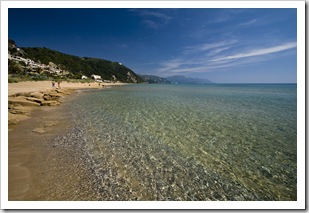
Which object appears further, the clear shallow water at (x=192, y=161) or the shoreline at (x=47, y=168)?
the clear shallow water at (x=192, y=161)

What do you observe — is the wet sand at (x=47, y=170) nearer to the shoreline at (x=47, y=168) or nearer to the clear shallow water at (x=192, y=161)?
the shoreline at (x=47, y=168)

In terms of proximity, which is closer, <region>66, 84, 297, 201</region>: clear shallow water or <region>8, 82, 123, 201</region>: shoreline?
<region>8, 82, 123, 201</region>: shoreline

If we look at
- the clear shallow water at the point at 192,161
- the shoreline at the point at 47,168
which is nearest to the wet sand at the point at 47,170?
Answer: the shoreline at the point at 47,168

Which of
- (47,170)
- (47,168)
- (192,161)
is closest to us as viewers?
(47,170)

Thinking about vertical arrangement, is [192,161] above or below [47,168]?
below

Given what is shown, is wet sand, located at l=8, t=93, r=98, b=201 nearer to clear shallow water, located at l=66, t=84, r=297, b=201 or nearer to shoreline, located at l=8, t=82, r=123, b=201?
shoreline, located at l=8, t=82, r=123, b=201

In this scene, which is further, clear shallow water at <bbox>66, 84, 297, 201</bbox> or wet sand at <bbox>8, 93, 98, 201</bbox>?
clear shallow water at <bbox>66, 84, 297, 201</bbox>

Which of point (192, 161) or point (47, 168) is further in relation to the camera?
point (192, 161)

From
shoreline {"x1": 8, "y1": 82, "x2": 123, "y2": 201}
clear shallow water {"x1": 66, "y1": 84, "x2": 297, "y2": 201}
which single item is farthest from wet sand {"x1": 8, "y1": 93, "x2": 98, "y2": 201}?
clear shallow water {"x1": 66, "y1": 84, "x2": 297, "y2": 201}

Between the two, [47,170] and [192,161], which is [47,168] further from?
[192,161]

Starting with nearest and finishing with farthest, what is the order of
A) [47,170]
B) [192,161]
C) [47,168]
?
[47,170], [47,168], [192,161]

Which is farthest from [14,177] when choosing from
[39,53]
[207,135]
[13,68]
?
[39,53]

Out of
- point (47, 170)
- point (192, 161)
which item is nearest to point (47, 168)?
point (47, 170)

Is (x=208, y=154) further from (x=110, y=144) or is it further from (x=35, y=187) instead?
(x=35, y=187)
